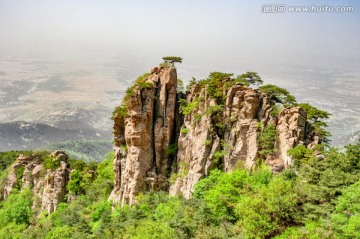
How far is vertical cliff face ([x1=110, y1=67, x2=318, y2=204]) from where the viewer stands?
3662 centimetres

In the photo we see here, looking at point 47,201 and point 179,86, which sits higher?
point 179,86

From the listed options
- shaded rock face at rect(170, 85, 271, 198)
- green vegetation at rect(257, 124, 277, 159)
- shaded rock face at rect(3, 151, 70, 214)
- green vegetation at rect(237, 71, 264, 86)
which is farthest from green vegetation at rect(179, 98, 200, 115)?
shaded rock face at rect(3, 151, 70, 214)

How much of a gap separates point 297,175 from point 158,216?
15.6m

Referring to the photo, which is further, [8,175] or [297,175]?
[8,175]

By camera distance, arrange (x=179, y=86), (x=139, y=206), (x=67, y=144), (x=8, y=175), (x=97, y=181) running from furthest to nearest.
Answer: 1. (x=67, y=144)
2. (x=8, y=175)
3. (x=97, y=181)
4. (x=179, y=86)
5. (x=139, y=206)

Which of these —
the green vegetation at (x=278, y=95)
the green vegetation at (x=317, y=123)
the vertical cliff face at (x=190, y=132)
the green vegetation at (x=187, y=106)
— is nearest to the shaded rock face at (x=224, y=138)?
the vertical cliff face at (x=190, y=132)

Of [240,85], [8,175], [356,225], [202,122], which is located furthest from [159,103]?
[8,175]

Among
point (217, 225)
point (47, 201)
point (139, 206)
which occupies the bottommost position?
point (47, 201)

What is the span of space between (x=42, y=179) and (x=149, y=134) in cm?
3282

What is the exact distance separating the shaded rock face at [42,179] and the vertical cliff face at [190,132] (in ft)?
53.2

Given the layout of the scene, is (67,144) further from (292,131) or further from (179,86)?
(292,131)

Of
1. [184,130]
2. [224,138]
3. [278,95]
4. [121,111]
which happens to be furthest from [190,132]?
[278,95]

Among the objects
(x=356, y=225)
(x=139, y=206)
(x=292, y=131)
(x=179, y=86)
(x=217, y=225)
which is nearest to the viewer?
(x=356, y=225)

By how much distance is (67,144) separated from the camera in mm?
196250
